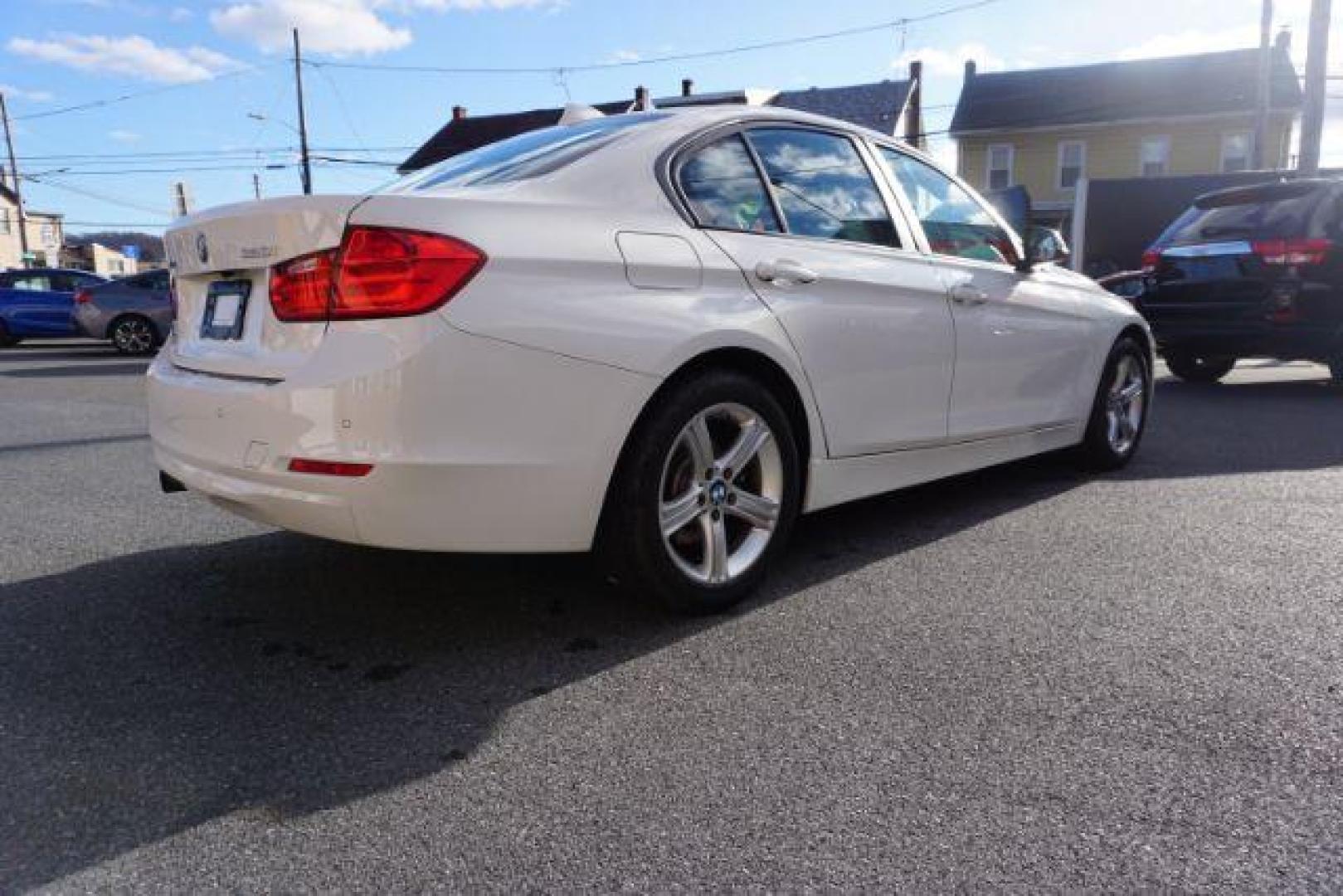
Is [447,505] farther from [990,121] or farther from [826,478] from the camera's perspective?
[990,121]

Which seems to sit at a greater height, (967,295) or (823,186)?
(823,186)

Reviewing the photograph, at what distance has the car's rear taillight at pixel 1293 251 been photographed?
7648 millimetres

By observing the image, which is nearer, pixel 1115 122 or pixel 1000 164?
pixel 1115 122

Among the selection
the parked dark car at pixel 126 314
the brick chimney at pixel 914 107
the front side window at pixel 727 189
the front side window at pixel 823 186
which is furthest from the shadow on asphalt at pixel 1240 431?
the brick chimney at pixel 914 107

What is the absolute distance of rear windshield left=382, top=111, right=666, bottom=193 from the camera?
2.99 metres

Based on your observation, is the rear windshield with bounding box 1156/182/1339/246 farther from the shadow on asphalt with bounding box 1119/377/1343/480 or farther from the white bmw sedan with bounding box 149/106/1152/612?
the white bmw sedan with bounding box 149/106/1152/612

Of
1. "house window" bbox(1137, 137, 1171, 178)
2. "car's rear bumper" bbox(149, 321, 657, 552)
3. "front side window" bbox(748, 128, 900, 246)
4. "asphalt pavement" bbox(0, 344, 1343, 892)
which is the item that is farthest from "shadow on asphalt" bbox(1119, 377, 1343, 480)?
"house window" bbox(1137, 137, 1171, 178)

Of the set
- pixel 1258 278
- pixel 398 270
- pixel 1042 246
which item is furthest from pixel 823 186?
pixel 1258 278

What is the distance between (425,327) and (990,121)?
1328 inches

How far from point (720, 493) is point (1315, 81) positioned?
1556cm

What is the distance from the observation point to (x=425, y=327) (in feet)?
7.87

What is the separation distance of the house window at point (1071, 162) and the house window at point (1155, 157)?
5.42 feet

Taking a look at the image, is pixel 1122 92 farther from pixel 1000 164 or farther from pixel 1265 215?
pixel 1265 215

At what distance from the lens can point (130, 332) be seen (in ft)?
49.8
